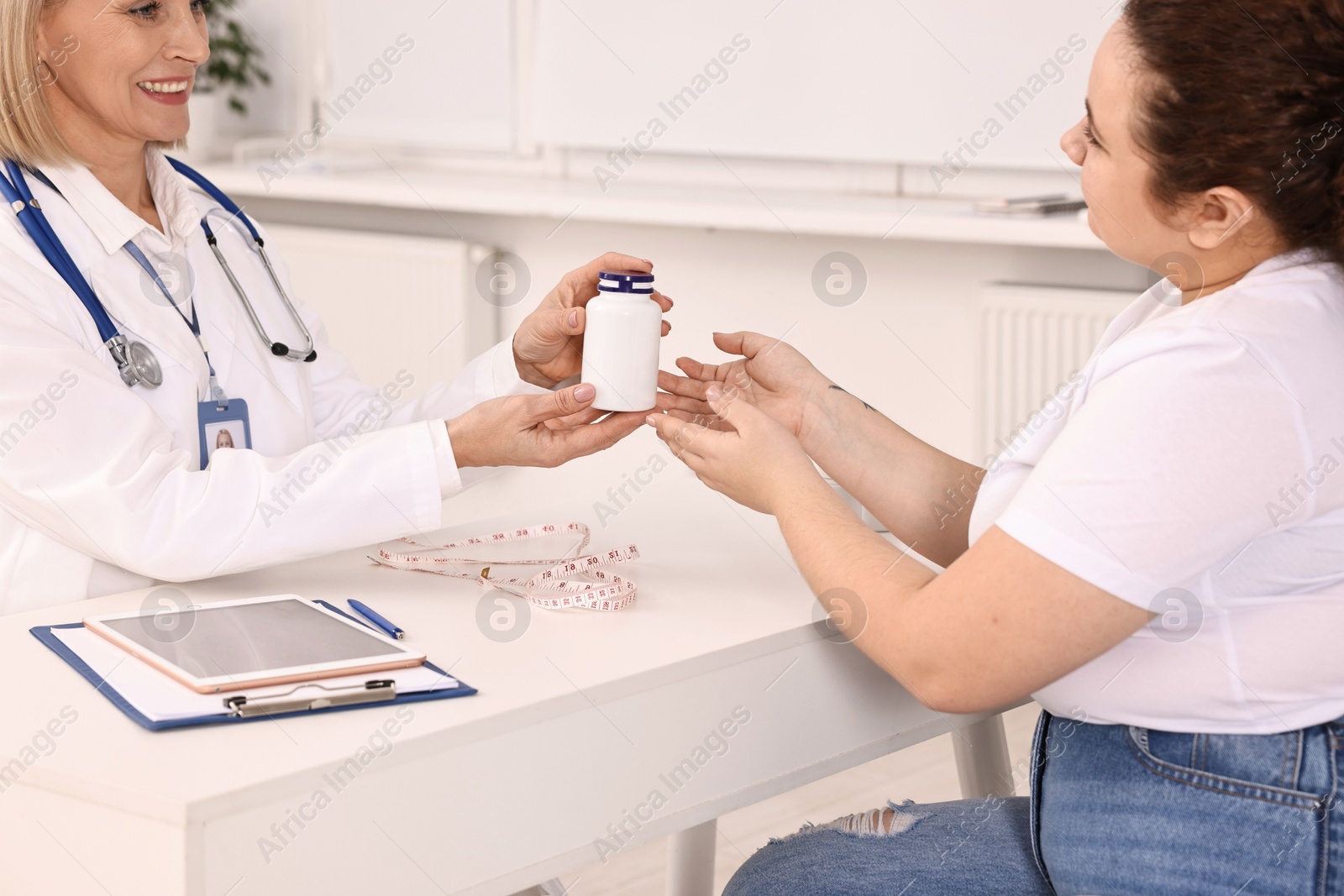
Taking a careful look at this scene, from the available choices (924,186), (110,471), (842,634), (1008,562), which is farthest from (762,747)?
(924,186)

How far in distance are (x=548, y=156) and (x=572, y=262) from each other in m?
0.31

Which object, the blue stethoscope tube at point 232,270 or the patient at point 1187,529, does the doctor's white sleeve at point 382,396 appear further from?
the patient at point 1187,529

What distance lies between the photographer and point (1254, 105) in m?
0.99

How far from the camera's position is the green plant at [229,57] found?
12.7 feet

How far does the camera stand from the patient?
985mm

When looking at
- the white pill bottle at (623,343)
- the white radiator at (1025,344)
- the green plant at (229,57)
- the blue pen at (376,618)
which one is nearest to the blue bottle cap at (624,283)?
the white pill bottle at (623,343)

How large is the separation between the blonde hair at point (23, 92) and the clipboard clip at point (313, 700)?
2.72 feet

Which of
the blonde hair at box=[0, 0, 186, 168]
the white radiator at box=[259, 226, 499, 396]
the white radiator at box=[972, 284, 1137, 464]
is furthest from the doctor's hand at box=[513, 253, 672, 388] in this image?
the white radiator at box=[259, 226, 499, 396]

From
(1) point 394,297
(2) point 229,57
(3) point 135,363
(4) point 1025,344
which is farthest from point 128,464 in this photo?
(2) point 229,57

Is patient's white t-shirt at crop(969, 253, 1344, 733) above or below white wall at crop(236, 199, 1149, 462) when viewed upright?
below

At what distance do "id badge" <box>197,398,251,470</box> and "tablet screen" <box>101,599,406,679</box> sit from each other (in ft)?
1.24

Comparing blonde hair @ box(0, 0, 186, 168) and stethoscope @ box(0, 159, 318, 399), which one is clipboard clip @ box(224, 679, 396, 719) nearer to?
stethoscope @ box(0, 159, 318, 399)

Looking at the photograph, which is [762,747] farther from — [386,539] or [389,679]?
[386,539]

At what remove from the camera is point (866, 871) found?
124 cm
